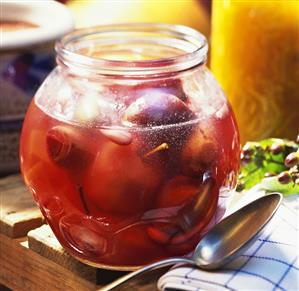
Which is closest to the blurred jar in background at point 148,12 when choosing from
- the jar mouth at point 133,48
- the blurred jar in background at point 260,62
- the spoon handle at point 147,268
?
the blurred jar in background at point 260,62

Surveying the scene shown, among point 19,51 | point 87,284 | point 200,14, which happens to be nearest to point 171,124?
point 87,284

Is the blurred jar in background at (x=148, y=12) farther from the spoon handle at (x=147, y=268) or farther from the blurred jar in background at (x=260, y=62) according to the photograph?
the spoon handle at (x=147, y=268)

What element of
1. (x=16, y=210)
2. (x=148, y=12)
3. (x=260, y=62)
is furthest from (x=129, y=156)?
(x=148, y=12)

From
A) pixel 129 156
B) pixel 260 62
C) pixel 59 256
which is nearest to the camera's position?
pixel 129 156

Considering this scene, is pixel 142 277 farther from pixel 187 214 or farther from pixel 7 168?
pixel 7 168

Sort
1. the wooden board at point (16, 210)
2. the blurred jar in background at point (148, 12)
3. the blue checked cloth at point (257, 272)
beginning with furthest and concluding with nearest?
the blurred jar in background at point (148, 12) → the wooden board at point (16, 210) → the blue checked cloth at point (257, 272)

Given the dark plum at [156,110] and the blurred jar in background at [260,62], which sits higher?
the dark plum at [156,110]

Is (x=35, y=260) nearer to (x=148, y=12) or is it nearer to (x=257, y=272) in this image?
(x=257, y=272)
